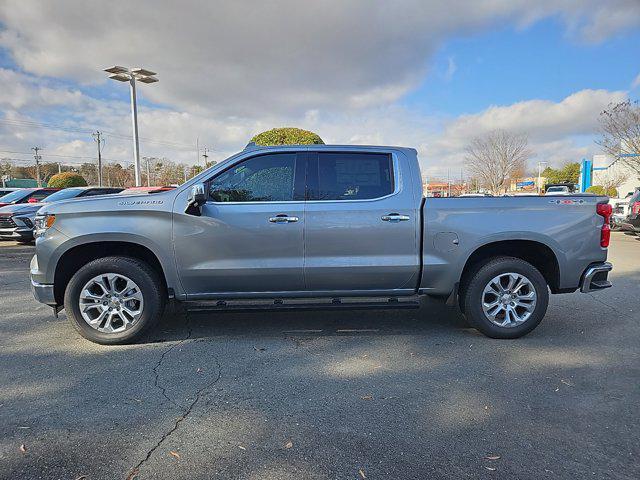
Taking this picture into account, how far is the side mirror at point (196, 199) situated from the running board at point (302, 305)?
0.94 meters

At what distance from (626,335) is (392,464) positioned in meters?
3.62

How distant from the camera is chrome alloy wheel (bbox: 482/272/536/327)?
14.4 ft

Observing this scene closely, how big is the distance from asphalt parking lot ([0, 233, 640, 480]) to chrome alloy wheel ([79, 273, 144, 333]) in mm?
273

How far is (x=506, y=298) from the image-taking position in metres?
4.43


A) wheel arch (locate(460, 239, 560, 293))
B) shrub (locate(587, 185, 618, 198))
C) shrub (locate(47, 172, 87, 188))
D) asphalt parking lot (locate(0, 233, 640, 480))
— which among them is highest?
shrub (locate(47, 172, 87, 188))

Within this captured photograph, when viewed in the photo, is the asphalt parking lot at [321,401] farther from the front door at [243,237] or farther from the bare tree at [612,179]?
the bare tree at [612,179]

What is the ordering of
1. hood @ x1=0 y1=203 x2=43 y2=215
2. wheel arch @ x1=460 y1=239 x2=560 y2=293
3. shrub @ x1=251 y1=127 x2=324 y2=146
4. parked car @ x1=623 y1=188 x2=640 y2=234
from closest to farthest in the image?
wheel arch @ x1=460 y1=239 x2=560 y2=293 → hood @ x1=0 y1=203 x2=43 y2=215 → parked car @ x1=623 y1=188 x2=640 y2=234 → shrub @ x1=251 y1=127 x2=324 y2=146

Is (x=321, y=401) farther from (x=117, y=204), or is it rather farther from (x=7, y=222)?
(x=7, y=222)

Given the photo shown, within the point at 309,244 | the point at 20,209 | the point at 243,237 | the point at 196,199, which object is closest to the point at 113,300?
the point at 196,199

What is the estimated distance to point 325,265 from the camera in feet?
14.1

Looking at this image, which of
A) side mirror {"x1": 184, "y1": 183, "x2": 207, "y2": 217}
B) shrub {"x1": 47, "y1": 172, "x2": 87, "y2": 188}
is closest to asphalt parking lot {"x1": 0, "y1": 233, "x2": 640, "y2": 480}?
side mirror {"x1": 184, "y1": 183, "x2": 207, "y2": 217}

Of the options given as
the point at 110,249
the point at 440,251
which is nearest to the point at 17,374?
the point at 110,249

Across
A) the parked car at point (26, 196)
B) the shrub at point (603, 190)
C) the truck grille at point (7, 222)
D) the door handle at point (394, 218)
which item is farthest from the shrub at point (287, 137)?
the shrub at point (603, 190)

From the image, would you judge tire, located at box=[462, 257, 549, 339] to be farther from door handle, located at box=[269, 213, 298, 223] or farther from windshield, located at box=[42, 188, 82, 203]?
windshield, located at box=[42, 188, 82, 203]
